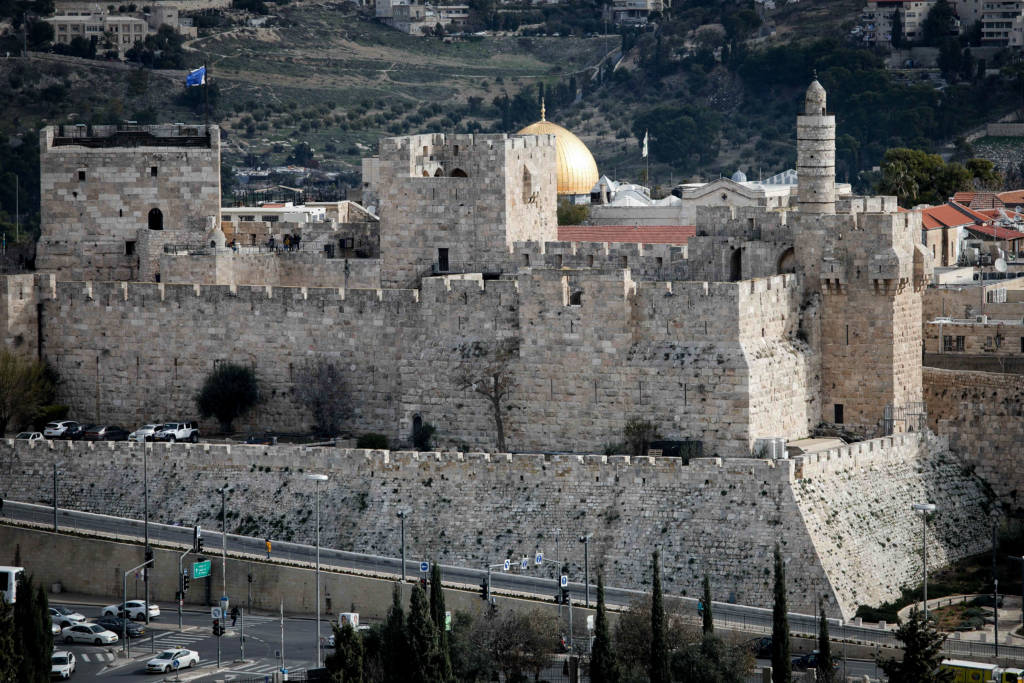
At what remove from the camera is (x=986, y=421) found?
62969mm

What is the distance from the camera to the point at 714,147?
480 ft

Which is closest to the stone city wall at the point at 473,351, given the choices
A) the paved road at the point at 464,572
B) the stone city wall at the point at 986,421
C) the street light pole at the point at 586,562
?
the stone city wall at the point at 986,421

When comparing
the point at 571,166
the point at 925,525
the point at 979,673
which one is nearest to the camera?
the point at 979,673

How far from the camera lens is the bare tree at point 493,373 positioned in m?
62.8

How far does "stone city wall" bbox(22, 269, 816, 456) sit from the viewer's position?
60.7m

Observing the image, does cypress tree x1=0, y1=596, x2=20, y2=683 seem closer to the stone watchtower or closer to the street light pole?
the street light pole

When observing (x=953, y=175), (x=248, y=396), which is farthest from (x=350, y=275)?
(x=953, y=175)

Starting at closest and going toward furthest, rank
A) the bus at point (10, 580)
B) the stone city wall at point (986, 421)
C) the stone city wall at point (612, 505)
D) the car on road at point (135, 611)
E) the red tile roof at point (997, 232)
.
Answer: the stone city wall at point (612, 505) → the bus at point (10, 580) → the car on road at point (135, 611) → the stone city wall at point (986, 421) → the red tile roof at point (997, 232)

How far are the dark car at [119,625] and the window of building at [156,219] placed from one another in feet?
A: 55.1

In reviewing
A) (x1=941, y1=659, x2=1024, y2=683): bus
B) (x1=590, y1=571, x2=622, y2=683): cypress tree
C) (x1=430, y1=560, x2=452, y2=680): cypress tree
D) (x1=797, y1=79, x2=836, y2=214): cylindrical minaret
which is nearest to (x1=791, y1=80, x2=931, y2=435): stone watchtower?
(x1=797, y1=79, x2=836, y2=214): cylindrical minaret

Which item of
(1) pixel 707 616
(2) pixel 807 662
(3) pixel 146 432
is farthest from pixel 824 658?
(3) pixel 146 432

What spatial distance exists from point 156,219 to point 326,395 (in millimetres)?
9539

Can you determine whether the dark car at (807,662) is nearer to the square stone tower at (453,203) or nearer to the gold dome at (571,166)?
the square stone tower at (453,203)

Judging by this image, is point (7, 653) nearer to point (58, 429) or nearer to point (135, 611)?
point (135, 611)
